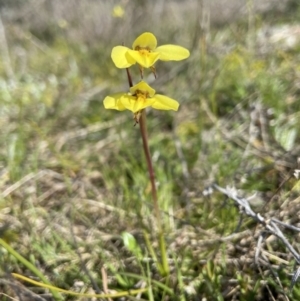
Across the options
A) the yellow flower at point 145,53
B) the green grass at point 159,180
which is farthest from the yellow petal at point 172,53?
the green grass at point 159,180

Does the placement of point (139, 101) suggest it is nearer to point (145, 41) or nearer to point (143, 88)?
point (143, 88)

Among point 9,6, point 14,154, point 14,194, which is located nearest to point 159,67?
point 14,154

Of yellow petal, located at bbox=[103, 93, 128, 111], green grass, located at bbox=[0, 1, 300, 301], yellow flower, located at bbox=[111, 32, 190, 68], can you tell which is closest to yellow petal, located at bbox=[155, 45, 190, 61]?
yellow flower, located at bbox=[111, 32, 190, 68]

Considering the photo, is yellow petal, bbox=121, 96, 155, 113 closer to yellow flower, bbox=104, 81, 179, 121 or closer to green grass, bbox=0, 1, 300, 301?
yellow flower, bbox=104, 81, 179, 121

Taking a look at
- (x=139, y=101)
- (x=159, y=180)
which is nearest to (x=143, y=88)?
(x=139, y=101)

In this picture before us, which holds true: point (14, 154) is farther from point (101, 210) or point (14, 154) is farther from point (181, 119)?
point (181, 119)

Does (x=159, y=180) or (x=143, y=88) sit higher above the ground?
(x=159, y=180)
